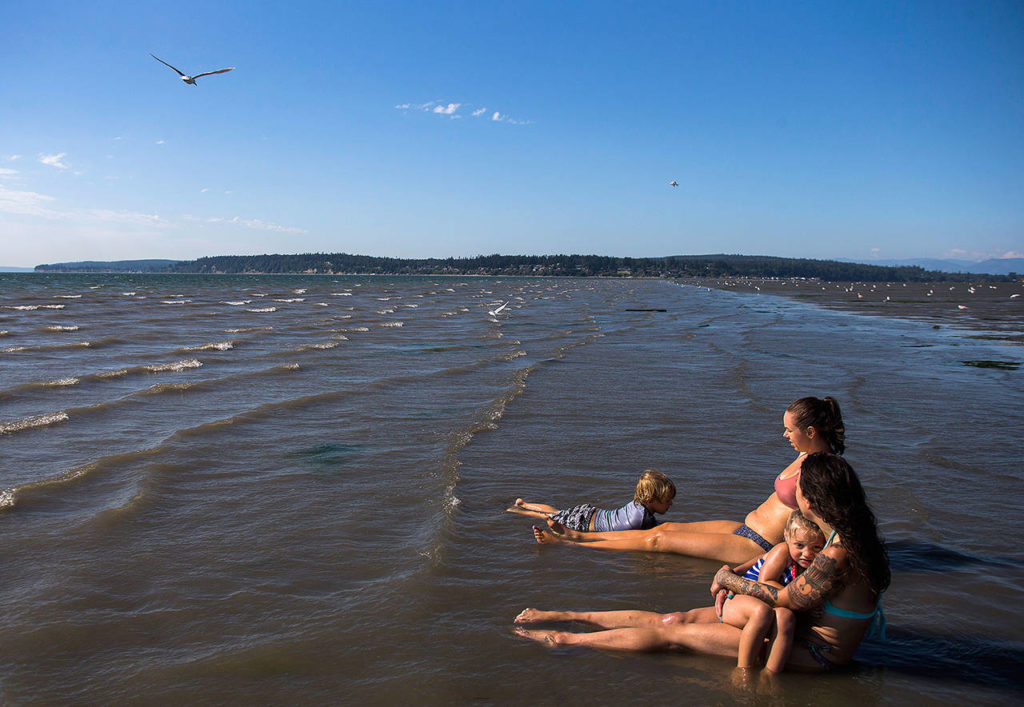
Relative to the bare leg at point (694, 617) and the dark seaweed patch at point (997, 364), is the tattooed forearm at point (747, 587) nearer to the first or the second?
the bare leg at point (694, 617)

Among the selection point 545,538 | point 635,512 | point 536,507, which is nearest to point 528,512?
point 536,507

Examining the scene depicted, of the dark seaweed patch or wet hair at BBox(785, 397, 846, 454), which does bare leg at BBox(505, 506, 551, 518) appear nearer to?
wet hair at BBox(785, 397, 846, 454)

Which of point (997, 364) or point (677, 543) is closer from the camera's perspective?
point (677, 543)

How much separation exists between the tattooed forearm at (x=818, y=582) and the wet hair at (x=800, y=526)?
0.16 metres

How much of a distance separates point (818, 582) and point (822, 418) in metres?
1.41

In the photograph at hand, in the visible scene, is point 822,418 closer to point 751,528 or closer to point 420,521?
point 751,528

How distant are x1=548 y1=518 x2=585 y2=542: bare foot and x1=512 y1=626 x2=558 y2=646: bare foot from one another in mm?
1588

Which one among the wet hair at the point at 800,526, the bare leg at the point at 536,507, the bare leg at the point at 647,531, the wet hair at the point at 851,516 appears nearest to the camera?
the wet hair at the point at 851,516

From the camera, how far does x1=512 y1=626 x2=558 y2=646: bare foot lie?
15.3 feet

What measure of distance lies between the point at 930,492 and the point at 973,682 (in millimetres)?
3975

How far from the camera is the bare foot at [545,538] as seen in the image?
625 centimetres

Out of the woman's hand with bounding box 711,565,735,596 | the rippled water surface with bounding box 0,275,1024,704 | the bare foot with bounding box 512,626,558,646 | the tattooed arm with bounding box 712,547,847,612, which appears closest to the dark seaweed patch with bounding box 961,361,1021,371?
the rippled water surface with bounding box 0,275,1024,704

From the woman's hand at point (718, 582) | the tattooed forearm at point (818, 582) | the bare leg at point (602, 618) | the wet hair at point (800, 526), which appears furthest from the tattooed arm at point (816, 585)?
the bare leg at point (602, 618)

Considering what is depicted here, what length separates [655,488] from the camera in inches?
242
